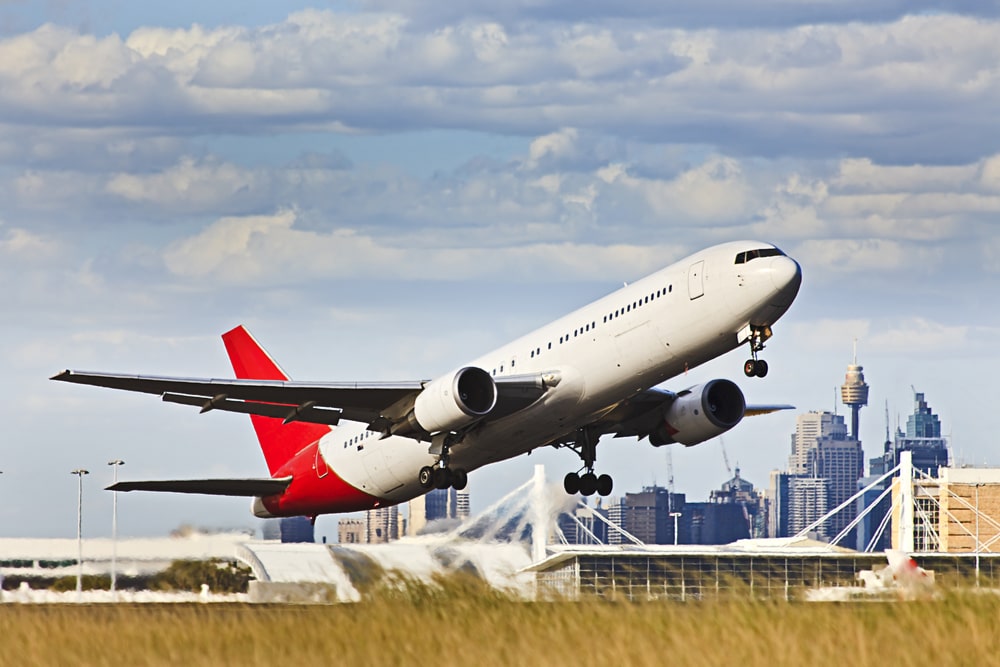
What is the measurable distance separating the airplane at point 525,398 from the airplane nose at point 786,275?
32mm

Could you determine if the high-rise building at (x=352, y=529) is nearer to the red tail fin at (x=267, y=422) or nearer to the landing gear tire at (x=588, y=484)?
the red tail fin at (x=267, y=422)

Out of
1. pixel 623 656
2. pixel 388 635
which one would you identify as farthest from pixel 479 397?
pixel 623 656

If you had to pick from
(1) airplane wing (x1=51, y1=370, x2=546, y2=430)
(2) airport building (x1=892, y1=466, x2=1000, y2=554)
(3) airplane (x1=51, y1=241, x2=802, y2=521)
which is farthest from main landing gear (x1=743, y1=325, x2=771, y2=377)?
(2) airport building (x1=892, y1=466, x2=1000, y2=554)

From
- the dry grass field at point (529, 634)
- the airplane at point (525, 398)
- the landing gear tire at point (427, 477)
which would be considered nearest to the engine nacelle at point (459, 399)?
the airplane at point (525, 398)

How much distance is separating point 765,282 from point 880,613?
16684 millimetres

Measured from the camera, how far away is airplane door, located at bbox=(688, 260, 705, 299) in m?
35.8

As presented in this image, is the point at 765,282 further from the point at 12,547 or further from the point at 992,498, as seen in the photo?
the point at 992,498

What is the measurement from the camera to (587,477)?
45969mm

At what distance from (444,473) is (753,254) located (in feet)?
35.3

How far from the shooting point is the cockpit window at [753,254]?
3606 cm

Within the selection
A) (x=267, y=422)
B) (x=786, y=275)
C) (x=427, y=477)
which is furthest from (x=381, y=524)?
(x=786, y=275)

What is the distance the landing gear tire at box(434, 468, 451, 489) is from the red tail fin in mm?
8504

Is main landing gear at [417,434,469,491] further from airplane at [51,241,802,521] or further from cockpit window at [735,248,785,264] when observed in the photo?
cockpit window at [735,248,785,264]

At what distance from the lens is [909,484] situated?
150875 millimetres
